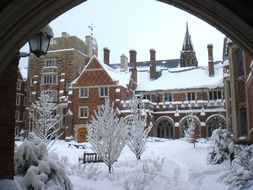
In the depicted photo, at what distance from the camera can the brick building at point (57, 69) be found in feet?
146

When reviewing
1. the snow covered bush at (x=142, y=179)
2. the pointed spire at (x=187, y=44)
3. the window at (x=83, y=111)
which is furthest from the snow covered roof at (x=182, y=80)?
the snow covered bush at (x=142, y=179)

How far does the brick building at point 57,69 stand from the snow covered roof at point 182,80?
8275mm

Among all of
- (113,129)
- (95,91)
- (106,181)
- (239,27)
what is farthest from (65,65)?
(239,27)

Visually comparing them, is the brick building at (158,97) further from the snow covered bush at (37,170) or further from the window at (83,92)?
the snow covered bush at (37,170)

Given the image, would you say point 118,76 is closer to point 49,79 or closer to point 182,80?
point 182,80

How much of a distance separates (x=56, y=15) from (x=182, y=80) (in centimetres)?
4128

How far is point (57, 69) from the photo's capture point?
4538 centimetres

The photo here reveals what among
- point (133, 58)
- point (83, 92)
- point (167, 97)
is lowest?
point (167, 97)

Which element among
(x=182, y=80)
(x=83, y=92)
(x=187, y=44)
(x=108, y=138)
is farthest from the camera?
(x=187, y=44)

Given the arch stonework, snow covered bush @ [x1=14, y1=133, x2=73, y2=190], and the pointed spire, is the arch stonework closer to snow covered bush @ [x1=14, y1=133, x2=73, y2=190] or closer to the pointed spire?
snow covered bush @ [x1=14, y1=133, x2=73, y2=190]

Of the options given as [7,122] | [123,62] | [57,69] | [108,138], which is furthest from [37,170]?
[123,62]

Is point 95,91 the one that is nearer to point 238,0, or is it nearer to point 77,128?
point 77,128

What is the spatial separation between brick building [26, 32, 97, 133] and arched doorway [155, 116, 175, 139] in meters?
11.3

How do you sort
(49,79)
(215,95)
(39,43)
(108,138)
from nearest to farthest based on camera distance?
(39,43)
(108,138)
(215,95)
(49,79)
